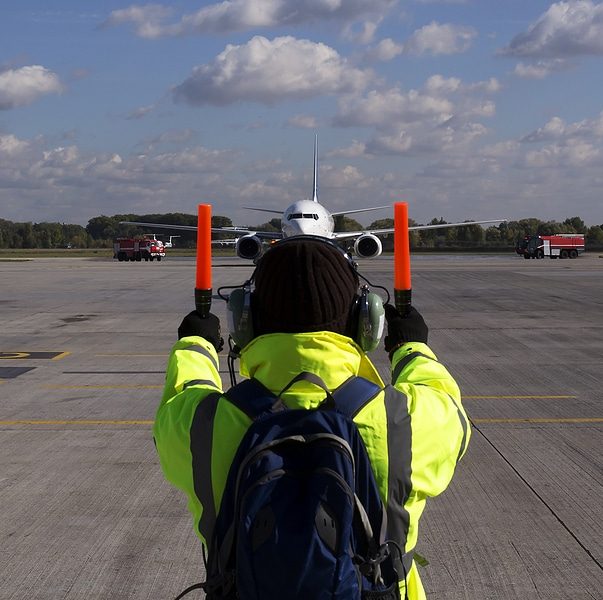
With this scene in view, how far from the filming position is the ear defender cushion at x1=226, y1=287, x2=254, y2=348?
2529 mm

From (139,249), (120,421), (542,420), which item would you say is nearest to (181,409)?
(120,421)

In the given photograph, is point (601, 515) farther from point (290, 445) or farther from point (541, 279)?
point (541, 279)

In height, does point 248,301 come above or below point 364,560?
above

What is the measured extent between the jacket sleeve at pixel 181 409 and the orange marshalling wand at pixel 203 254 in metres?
0.19

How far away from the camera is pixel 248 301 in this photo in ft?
8.30

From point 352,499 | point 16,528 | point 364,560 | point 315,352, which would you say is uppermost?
point 315,352

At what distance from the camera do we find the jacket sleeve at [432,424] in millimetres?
2248

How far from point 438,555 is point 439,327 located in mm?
12985

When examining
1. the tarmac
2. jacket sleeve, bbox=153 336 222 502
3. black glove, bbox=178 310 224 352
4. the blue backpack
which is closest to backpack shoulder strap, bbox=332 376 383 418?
the blue backpack

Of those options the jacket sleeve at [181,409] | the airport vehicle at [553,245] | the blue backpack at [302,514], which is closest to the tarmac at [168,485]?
the jacket sleeve at [181,409]

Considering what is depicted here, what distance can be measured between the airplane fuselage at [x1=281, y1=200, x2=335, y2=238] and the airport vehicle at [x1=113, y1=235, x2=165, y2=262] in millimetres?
35377

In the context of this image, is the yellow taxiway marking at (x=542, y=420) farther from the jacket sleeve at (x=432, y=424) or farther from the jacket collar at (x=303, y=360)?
the jacket collar at (x=303, y=360)

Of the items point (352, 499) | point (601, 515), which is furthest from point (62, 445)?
point (352, 499)

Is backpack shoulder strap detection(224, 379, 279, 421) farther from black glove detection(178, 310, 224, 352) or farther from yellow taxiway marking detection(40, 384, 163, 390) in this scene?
yellow taxiway marking detection(40, 384, 163, 390)
